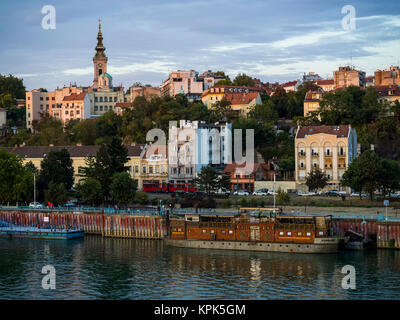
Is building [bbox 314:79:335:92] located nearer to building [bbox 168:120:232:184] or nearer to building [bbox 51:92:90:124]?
building [bbox 51:92:90:124]

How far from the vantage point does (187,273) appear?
164ft

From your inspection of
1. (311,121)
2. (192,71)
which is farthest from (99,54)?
(311,121)

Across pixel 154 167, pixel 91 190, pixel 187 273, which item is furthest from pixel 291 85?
pixel 187 273

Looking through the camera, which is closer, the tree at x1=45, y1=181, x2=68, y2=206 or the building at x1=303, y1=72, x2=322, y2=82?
the tree at x1=45, y1=181, x2=68, y2=206

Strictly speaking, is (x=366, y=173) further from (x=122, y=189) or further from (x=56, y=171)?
(x=56, y=171)

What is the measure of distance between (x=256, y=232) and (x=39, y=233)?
25.3 metres

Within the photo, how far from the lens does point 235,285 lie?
150 ft

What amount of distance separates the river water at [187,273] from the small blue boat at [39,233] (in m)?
5.01

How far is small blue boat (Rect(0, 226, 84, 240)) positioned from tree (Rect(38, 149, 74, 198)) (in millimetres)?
11548

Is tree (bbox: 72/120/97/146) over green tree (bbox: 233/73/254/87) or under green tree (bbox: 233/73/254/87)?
under

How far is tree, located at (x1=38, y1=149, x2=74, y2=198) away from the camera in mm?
84938

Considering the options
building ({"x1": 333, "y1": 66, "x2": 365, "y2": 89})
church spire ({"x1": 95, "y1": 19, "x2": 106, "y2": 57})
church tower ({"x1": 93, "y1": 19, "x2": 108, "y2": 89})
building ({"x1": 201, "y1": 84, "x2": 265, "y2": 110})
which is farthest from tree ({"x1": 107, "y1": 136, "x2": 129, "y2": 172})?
church spire ({"x1": 95, "y1": 19, "x2": 106, "y2": 57})

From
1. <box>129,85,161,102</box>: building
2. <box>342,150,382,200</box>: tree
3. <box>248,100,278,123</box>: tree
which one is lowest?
<box>342,150,382,200</box>: tree
